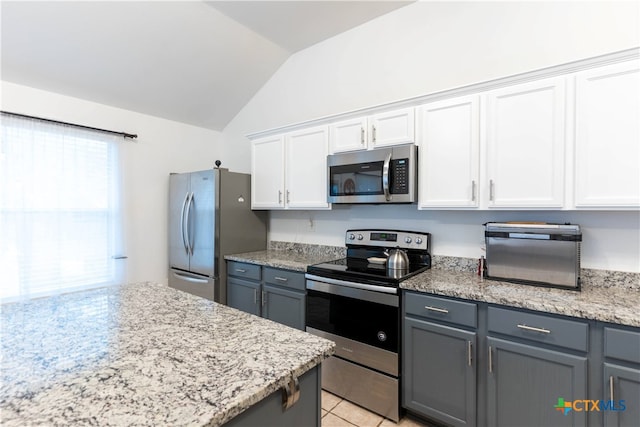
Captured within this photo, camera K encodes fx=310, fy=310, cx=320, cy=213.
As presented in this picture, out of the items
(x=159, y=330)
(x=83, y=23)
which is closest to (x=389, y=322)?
(x=159, y=330)

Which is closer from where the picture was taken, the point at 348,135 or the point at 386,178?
the point at 386,178

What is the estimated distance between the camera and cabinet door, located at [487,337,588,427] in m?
1.48

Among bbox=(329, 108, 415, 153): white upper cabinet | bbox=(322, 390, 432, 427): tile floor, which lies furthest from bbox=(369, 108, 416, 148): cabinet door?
bbox=(322, 390, 432, 427): tile floor

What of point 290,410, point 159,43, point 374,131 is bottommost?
point 290,410

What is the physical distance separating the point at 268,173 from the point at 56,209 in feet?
6.15

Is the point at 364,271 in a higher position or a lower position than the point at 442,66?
lower

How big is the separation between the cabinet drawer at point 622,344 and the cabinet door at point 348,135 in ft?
5.92

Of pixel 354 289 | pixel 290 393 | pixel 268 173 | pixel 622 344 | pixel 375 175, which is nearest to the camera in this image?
pixel 290 393

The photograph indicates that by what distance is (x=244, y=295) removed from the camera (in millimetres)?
2930

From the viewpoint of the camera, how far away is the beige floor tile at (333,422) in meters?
2.01

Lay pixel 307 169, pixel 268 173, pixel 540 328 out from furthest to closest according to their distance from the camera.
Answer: pixel 268 173
pixel 307 169
pixel 540 328

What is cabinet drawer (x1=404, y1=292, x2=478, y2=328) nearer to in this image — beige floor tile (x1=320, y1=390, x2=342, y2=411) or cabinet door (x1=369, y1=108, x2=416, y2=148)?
beige floor tile (x1=320, y1=390, x2=342, y2=411)

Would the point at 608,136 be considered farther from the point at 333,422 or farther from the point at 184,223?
the point at 184,223

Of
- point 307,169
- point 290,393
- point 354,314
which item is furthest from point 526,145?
point 290,393
